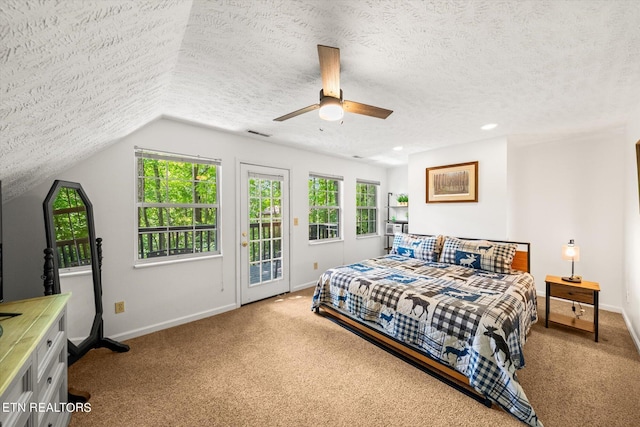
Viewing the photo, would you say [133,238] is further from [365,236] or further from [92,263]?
[365,236]

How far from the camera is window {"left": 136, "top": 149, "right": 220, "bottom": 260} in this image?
2.91 m

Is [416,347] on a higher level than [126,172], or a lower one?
lower

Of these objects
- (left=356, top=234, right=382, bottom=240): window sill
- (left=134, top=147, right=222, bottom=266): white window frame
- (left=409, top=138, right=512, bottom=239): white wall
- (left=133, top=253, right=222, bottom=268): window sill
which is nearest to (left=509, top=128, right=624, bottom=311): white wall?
(left=409, top=138, right=512, bottom=239): white wall

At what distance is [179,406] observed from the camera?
1805 mm

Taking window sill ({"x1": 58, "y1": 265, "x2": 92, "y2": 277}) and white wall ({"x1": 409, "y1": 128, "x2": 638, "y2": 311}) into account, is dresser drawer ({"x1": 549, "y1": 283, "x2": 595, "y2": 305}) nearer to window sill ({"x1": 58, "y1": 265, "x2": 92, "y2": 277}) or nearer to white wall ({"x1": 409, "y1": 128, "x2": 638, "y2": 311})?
white wall ({"x1": 409, "y1": 128, "x2": 638, "y2": 311})

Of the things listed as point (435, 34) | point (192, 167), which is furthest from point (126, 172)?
point (435, 34)

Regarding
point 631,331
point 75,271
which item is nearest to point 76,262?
point 75,271

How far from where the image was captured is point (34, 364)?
47.3 inches

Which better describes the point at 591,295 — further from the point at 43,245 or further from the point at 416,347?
the point at 43,245

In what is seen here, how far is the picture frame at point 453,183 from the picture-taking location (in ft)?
13.0

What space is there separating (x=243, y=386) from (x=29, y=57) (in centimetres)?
222

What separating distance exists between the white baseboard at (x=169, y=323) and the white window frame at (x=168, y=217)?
2.30ft

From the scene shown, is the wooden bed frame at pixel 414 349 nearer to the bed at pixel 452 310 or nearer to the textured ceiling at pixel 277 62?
the bed at pixel 452 310

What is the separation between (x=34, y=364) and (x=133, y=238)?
178 cm
